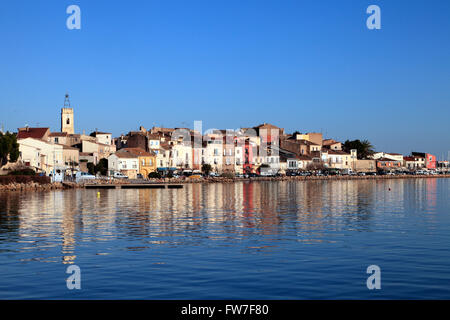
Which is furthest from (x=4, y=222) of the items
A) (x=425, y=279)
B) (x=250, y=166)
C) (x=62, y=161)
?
(x=250, y=166)

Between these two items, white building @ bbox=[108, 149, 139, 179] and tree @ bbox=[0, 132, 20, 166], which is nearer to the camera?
tree @ bbox=[0, 132, 20, 166]

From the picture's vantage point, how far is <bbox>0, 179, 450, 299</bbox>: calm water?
47.6ft

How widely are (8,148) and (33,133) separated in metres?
22.1

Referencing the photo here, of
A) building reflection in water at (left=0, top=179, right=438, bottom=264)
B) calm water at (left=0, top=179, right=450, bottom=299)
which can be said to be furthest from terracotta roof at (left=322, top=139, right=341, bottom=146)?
calm water at (left=0, top=179, right=450, bottom=299)

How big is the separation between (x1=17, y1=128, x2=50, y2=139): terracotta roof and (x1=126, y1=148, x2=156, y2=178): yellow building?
49.6 ft

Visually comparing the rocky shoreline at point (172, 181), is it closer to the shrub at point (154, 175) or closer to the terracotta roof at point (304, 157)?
the shrub at point (154, 175)

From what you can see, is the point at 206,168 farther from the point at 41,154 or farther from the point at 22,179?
the point at 22,179

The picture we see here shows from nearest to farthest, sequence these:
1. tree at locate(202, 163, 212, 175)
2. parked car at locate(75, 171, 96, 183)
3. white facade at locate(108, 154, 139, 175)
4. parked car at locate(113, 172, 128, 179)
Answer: parked car at locate(75, 171, 96, 183) → parked car at locate(113, 172, 128, 179) → white facade at locate(108, 154, 139, 175) → tree at locate(202, 163, 212, 175)

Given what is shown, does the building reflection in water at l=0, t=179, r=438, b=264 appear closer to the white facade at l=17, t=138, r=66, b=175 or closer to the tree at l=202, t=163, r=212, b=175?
the white facade at l=17, t=138, r=66, b=175

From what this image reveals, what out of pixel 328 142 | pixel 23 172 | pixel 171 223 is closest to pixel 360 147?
pixel 328 142

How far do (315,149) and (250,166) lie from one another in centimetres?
2290

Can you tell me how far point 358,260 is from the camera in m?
18.7
